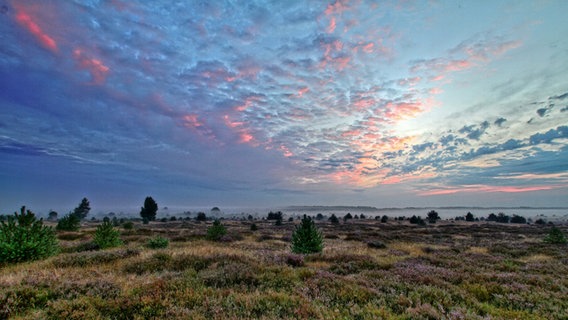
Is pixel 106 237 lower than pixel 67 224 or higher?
higher

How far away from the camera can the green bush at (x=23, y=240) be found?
40.6ft

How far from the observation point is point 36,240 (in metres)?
13.6

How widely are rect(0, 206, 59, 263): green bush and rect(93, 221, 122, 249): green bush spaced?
3.60 meters

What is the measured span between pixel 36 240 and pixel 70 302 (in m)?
10.1

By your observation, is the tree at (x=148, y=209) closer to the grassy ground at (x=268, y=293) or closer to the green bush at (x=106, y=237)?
the green bush at (x=106, y=237)

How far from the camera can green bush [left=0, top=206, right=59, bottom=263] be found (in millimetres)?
12375

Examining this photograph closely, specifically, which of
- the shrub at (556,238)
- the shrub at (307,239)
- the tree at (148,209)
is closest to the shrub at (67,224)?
the shrub at (307,239)

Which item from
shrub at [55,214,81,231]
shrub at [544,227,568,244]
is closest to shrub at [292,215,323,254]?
shrub at [544,227,568,244]

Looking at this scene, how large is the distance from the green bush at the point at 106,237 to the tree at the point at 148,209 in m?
55.9

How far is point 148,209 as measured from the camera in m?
69.5

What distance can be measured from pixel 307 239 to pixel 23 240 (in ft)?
50.8

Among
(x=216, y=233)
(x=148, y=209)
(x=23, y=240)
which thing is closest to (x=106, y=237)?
(x=23, y=240)

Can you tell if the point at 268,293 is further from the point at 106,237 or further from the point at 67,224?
the point at 67,224

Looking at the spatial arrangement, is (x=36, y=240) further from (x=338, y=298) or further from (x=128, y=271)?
(x=338, y=298)
